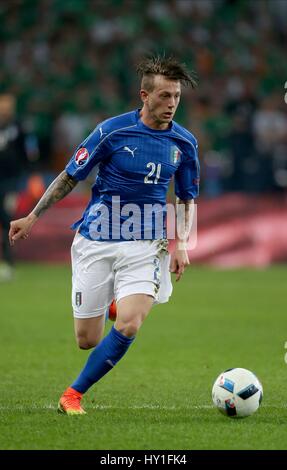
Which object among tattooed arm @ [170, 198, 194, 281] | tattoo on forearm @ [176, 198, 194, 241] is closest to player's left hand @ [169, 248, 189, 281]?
tattooed arm @ [170, 198, 194, 281]

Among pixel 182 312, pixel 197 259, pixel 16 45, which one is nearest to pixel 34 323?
pixel 182 312

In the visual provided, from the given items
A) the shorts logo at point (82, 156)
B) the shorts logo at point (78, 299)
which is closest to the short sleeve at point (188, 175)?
the shorts logo at point (82, 156)

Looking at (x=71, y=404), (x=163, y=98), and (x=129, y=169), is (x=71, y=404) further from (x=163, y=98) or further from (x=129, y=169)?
(x=163, y=98)

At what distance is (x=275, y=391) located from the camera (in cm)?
722

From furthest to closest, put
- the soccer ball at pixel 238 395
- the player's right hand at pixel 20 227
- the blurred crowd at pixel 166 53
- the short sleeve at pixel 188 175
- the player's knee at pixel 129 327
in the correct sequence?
the blurred crowd at pixel 166 53
the short sleeve at pixel 188 175
the player's right hand at pixel 20 227
the player's knee at pixel 129 327
the soccer ball at pixel 238 395

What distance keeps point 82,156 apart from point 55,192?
0.92 ft

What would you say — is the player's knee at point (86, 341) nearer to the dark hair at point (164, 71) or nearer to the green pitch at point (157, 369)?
the green pitch at point (157, 369)

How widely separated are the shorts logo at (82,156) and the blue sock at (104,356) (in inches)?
42.0

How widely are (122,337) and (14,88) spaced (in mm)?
14566

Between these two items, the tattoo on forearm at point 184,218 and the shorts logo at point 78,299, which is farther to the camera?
the tattoo on forearm at point 184,218

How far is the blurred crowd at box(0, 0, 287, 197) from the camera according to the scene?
61.9 feet

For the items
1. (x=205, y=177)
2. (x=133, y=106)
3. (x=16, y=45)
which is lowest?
(x=205, y=177)

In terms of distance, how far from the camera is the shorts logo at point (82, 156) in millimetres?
6441
